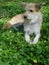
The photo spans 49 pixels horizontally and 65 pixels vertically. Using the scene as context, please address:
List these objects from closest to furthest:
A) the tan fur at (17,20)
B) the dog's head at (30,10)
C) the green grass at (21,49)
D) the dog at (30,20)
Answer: the green grass at (21,49), the dog's head at (30,10), the dog at (30,20), the tan fur at (17,20)

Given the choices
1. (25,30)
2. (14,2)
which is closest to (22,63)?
(25,30)

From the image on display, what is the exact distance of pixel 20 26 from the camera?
27.0 ft

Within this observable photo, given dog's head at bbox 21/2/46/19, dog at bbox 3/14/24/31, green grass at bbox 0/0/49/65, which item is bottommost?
green grass at bbox 0/0/49/65

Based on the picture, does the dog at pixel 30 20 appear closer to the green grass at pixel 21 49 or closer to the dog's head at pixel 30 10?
the dog's head at pixel 30 10

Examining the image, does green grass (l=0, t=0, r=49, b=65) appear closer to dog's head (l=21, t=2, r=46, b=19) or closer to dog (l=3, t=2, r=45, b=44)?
dog (l=3, t=2, r=45, b=44)

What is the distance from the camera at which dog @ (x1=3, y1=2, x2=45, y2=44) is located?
7542mm

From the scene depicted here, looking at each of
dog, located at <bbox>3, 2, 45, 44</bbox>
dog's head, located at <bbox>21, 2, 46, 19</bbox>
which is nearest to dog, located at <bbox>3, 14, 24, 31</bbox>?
dog, located at <bbox>3, 2, 45, 44</bbox>

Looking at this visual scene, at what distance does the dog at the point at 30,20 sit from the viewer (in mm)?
7542

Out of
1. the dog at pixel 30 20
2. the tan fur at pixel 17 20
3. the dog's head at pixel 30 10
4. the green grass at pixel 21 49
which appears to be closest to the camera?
the green grass at pixel 21 49

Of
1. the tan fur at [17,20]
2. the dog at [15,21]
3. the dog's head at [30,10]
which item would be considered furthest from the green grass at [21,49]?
the dog's head at [30,10]

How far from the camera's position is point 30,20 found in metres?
7.62

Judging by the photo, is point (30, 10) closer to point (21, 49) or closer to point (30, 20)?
point (30, 20)

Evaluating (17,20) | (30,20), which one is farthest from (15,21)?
(30,20)

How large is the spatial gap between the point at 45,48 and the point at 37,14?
0.96 m
